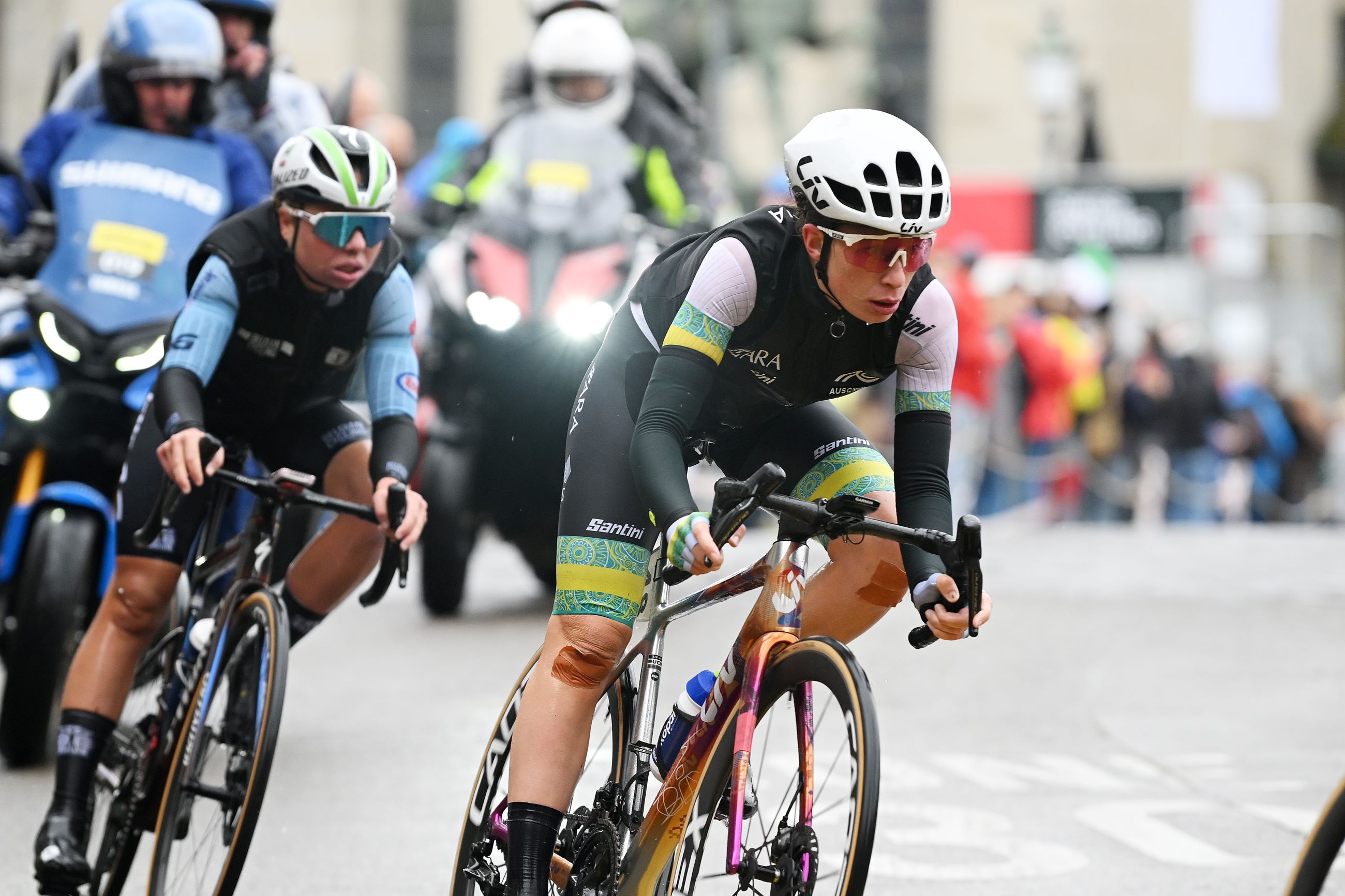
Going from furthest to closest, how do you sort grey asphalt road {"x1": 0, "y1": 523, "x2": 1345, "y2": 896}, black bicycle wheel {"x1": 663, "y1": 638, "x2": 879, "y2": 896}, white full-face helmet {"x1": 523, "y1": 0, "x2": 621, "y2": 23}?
white full-face helmet {"x1": 523, "y1": 0, "x2": 621, "y2": 23}, grey asphalt road {"x1": 0, "y1": 523, "x2": 1345, "y2": 896}, black bicycle wheel {"x1": 663, "y1": 638, "x2": 879, "y2": 896}

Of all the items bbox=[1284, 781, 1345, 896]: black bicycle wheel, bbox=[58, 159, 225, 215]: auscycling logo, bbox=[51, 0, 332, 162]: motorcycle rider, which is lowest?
bbox=[1284, 781, 1345, 896]: black bicycle wheel

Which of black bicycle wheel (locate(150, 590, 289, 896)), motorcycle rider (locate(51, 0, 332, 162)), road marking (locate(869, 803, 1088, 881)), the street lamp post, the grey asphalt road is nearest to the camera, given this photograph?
black bicycle wheel (locate(150, 590, 289, 896))

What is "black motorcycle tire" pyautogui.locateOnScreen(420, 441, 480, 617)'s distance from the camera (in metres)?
10.2

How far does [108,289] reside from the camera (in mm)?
6926

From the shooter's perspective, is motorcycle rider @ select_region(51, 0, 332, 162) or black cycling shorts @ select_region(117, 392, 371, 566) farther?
motorcycle rider @ select_region(51, 0, 332, 162)

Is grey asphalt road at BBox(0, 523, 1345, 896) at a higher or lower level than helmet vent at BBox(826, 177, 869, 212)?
lower

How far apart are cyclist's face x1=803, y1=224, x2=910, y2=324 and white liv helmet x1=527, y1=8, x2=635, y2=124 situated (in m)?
6.05

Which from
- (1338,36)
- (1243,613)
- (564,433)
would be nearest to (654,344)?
(564,433)

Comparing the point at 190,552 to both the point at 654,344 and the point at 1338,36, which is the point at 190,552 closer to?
the point at 654,344

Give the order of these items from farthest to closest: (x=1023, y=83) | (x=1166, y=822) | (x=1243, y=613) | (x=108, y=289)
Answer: (x=1023, y=83), (x=1243, y=613), (x=108, y=289), (x=1166, y=822)

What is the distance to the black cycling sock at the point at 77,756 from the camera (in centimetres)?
514

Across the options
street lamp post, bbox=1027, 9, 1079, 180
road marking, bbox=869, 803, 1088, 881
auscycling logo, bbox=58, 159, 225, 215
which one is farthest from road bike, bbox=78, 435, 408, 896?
street lamp post, bbox=1027, 9, 1079, 180

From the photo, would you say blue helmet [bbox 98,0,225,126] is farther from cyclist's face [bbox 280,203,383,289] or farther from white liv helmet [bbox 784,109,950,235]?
white liv helmet [bbox 784,109,950,235]

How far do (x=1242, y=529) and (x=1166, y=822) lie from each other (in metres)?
12.4
